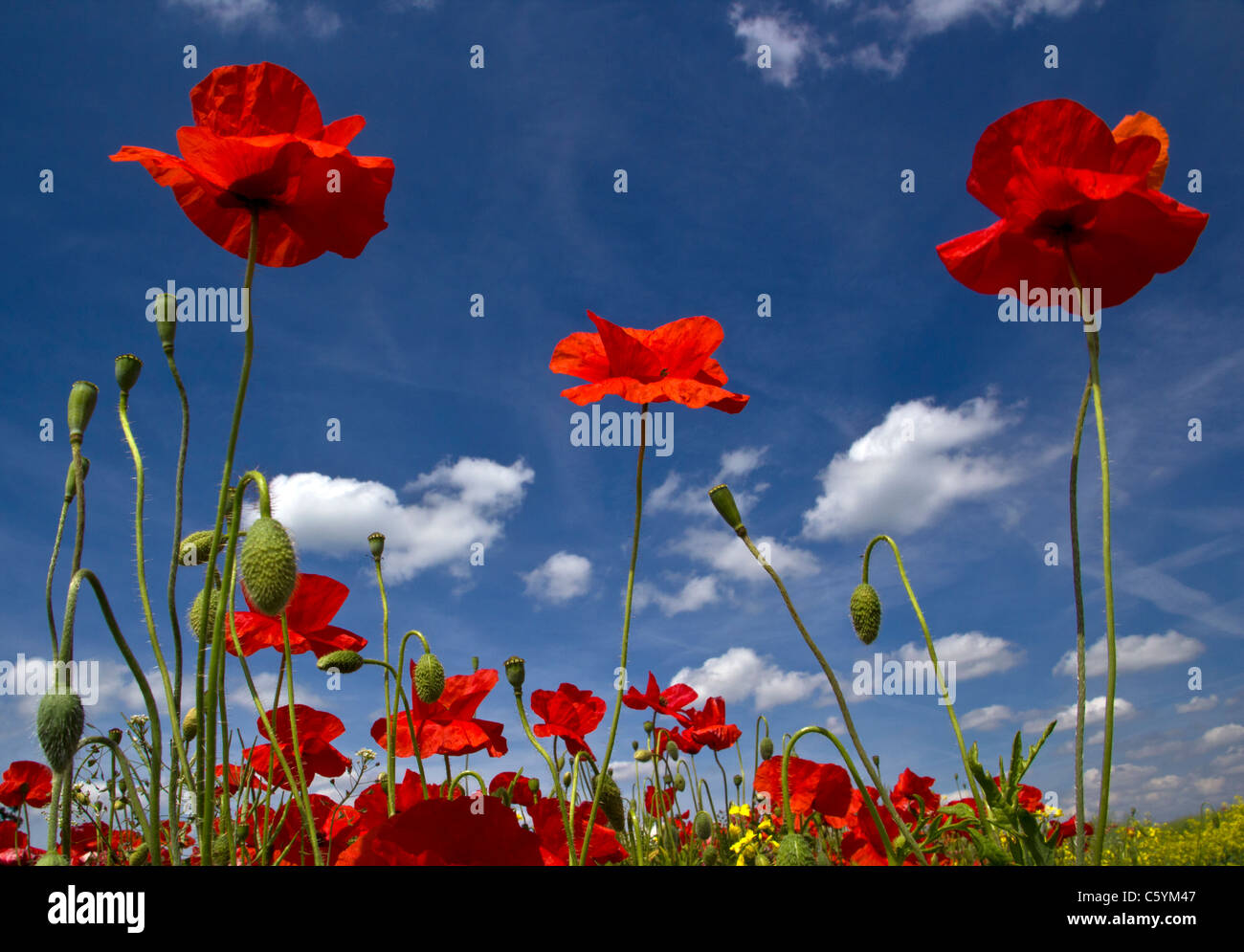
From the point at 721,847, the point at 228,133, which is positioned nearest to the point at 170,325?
the point at 228,133

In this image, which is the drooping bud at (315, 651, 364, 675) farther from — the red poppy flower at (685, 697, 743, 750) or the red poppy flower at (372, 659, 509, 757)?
the red poppy flower at (685, 697, 743, 750)

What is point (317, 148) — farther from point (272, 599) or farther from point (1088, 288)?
point (1088, 288)

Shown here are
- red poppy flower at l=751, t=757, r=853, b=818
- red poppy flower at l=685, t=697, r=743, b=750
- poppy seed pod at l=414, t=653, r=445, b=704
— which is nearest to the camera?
poppy seed pod at l=414, t=653, r=445, b=704

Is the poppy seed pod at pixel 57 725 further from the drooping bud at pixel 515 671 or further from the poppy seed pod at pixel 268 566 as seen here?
the drooping bud at pixel 515 671

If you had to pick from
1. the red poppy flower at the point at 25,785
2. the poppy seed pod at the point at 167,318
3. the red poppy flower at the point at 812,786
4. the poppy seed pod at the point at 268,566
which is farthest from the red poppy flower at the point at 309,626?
the red poppy flower at the point at 25,785

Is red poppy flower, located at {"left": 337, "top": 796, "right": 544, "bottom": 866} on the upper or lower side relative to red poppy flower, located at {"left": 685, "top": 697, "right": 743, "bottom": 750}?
upper

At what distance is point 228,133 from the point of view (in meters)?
1.57

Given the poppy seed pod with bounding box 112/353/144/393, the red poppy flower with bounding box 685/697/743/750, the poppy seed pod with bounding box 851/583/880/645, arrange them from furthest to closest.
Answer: the red poppy flower with bounding box 685/697/743/750, the poppy seed pod with bounding box 851/583/880/645, the poppy seed pod with bounding box 112/353/144/393

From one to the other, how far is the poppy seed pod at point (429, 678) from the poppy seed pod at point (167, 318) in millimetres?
1033

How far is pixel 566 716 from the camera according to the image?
2.83 meters

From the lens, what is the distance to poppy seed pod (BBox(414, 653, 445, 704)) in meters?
2.12

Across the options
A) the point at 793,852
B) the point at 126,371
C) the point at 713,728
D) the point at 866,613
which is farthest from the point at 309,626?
the point at 713,728

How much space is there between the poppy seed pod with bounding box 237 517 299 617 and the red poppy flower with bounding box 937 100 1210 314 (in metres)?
1.52

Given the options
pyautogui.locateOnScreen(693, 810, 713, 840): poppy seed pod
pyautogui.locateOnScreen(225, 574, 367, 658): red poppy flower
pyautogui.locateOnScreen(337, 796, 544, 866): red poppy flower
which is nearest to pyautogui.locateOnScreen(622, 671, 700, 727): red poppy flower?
pyautogui.locateOnScreen(693, 810, 713, 840): poppy seed pod
